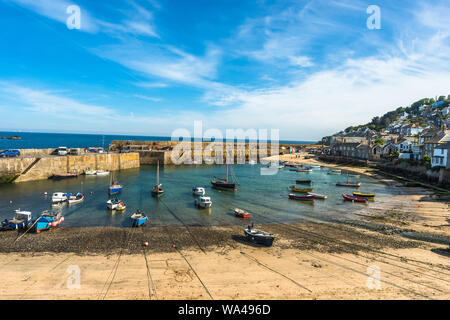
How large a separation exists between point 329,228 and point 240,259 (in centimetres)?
1328

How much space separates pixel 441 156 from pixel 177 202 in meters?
51.2

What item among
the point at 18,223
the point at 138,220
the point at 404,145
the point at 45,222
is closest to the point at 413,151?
the point at 404,145

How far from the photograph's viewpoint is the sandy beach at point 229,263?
14.8m

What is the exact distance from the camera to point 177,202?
3862 cm

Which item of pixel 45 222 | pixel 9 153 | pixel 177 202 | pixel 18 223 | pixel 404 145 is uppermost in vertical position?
pixel 404 145

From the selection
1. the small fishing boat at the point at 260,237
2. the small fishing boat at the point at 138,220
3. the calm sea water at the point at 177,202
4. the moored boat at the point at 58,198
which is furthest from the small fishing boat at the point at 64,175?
the small fishing boat at the point at 260,237

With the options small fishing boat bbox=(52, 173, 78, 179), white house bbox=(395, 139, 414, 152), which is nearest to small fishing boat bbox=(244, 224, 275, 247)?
small fishing boat bbox=(52, 173, 78, 179)

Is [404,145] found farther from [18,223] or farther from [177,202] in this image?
[18,223]

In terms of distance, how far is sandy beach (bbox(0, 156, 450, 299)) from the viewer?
14.8 meters

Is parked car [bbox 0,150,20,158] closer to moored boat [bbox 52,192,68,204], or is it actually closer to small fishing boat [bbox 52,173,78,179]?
small fishing boat [bbox 52,173,78,179]

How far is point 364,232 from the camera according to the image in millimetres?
26047

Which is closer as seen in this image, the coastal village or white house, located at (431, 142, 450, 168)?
white house, located at (431, 142, 450, 168)

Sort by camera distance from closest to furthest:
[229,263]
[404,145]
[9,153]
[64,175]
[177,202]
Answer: [229,263], [177,202], [64,175], [9,153], [404,145]

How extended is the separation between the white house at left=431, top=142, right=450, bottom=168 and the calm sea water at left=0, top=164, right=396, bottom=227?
10.6 metres
